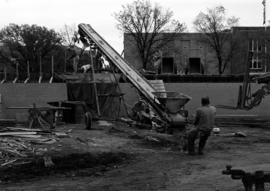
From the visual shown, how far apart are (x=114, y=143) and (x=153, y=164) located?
151 inches

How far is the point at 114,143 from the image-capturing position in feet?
53.4

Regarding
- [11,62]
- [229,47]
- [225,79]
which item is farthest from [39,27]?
[225,79]

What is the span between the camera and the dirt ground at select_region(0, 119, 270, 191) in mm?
9794

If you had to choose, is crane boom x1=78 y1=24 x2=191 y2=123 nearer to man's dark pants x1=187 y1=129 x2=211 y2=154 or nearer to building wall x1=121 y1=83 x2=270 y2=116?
man's dark pants x1=187 y1=129 x2=211 y2=154

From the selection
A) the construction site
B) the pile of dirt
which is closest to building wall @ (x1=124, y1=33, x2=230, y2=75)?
the construction site

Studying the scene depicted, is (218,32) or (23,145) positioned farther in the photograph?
(218,32)

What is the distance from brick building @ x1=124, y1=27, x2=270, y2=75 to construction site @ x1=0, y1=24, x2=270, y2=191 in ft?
104

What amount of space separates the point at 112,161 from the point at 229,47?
5366 cm

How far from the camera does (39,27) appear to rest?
6950cm

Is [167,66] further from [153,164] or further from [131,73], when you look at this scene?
[153,164]

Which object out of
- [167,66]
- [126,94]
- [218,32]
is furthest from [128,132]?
[218,32]

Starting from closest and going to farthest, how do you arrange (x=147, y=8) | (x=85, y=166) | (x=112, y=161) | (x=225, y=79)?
(x=85, y=166), (x=112, y=161), (x=225, y=79), (x=147, y=8)

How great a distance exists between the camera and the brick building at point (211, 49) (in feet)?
202

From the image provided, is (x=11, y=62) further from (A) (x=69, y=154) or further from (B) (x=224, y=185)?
(B) (x=224, y=185)
